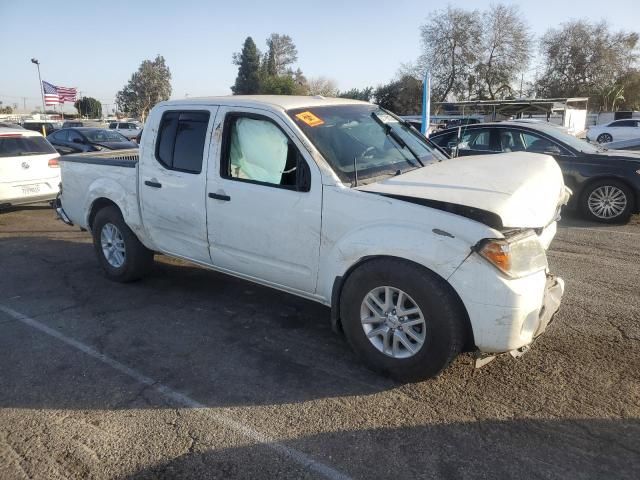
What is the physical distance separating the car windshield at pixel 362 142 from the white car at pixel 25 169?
6927mm

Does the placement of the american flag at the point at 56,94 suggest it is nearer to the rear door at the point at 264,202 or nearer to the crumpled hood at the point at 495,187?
the rear door at the point at 264,202

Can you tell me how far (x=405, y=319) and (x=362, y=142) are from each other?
5.15 feet

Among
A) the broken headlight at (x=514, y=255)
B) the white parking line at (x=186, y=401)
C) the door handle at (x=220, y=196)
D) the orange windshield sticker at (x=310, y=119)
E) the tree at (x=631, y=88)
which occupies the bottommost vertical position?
the white parking line at (x=186, y=401)

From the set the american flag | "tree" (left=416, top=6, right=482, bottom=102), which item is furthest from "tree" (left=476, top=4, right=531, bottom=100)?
the american flag

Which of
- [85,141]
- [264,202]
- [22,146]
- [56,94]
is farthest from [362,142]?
[56,94]

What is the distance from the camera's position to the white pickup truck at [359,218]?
305 centimetres

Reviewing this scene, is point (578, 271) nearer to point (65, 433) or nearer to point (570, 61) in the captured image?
point (65, 433)

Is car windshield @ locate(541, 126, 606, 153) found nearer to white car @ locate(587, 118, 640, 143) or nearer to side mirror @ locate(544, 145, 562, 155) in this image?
side mirror @ locate(544, 145, 562, 155)

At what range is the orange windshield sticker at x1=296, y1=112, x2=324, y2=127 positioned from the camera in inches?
156

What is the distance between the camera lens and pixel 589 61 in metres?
51.8

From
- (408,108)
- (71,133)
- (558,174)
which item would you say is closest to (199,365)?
(558,174)

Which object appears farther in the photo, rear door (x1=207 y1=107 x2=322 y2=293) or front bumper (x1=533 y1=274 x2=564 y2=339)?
rear door (x1=207 y1=107 x2=322 y2=293)

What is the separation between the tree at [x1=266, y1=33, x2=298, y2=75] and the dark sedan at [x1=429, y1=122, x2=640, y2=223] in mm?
81418

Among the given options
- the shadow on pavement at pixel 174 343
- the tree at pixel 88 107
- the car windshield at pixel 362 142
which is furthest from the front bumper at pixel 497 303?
the tree at pixel 88 107
